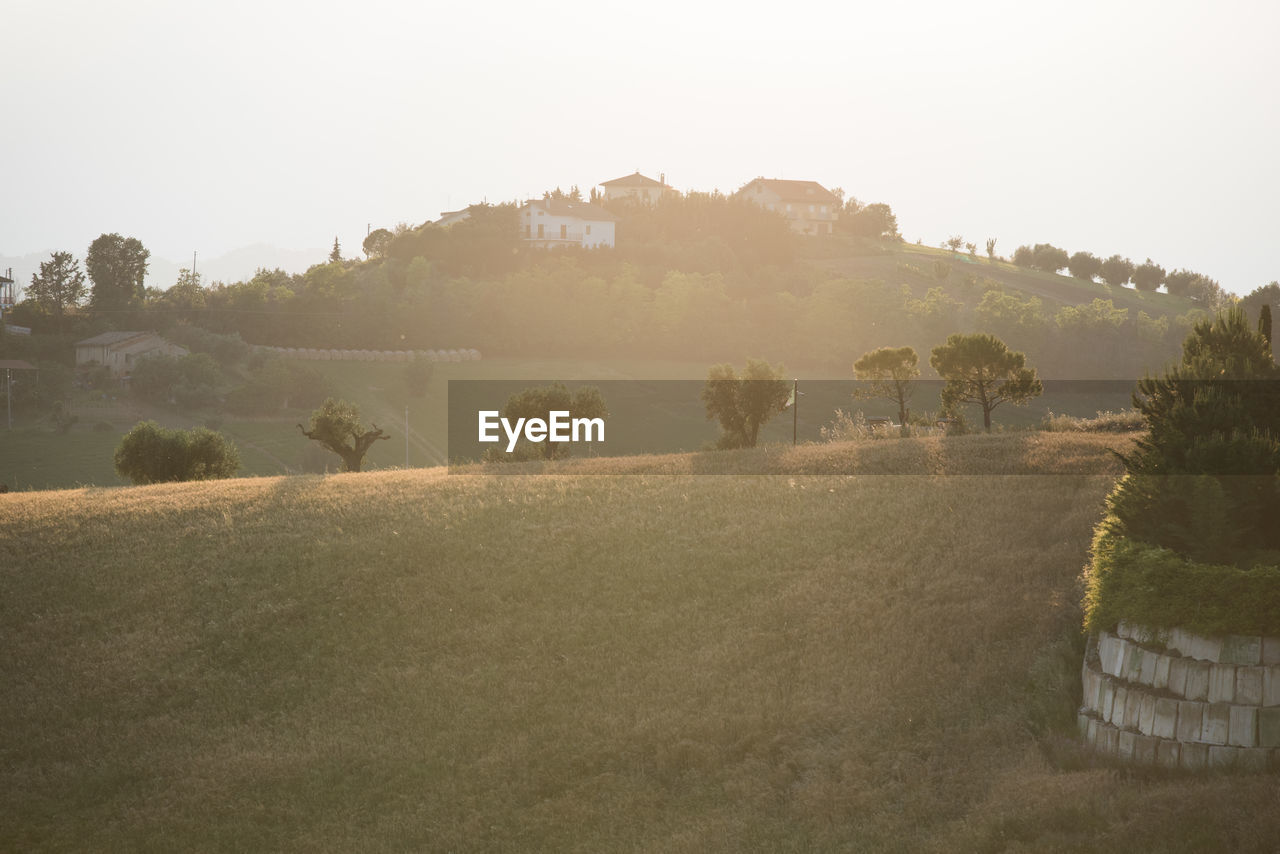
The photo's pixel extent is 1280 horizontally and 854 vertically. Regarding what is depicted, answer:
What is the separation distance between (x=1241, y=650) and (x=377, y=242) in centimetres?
14267

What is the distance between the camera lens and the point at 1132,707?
13297mm

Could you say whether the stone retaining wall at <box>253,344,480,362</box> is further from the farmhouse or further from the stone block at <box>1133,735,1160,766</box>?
the stone block at <box>1133,735,1160,766</box>

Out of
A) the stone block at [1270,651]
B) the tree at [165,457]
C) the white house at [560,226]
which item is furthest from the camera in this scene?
the white house at [560,226]

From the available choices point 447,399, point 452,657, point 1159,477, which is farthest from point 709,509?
point 447,399

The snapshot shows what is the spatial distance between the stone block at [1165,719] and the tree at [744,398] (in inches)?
1070

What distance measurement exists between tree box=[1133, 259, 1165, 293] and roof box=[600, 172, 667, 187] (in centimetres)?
7043

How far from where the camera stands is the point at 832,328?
117875 millimetres

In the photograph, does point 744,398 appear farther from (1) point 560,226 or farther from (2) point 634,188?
(2) point 634,188

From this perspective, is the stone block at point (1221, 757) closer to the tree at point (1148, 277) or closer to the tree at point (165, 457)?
the tree at point (165, 457)

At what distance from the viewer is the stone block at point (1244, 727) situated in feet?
41.1

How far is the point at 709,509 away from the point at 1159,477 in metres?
13.1

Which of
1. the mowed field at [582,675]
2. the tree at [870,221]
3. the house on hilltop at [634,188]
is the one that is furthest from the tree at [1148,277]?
the mowed field at [582,675]

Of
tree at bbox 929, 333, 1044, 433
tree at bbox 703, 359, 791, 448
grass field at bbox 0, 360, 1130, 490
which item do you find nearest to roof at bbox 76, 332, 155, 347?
grass field at bbox 0, 360, 1130, 490

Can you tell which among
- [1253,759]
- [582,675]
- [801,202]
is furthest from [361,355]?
[1253,759]
